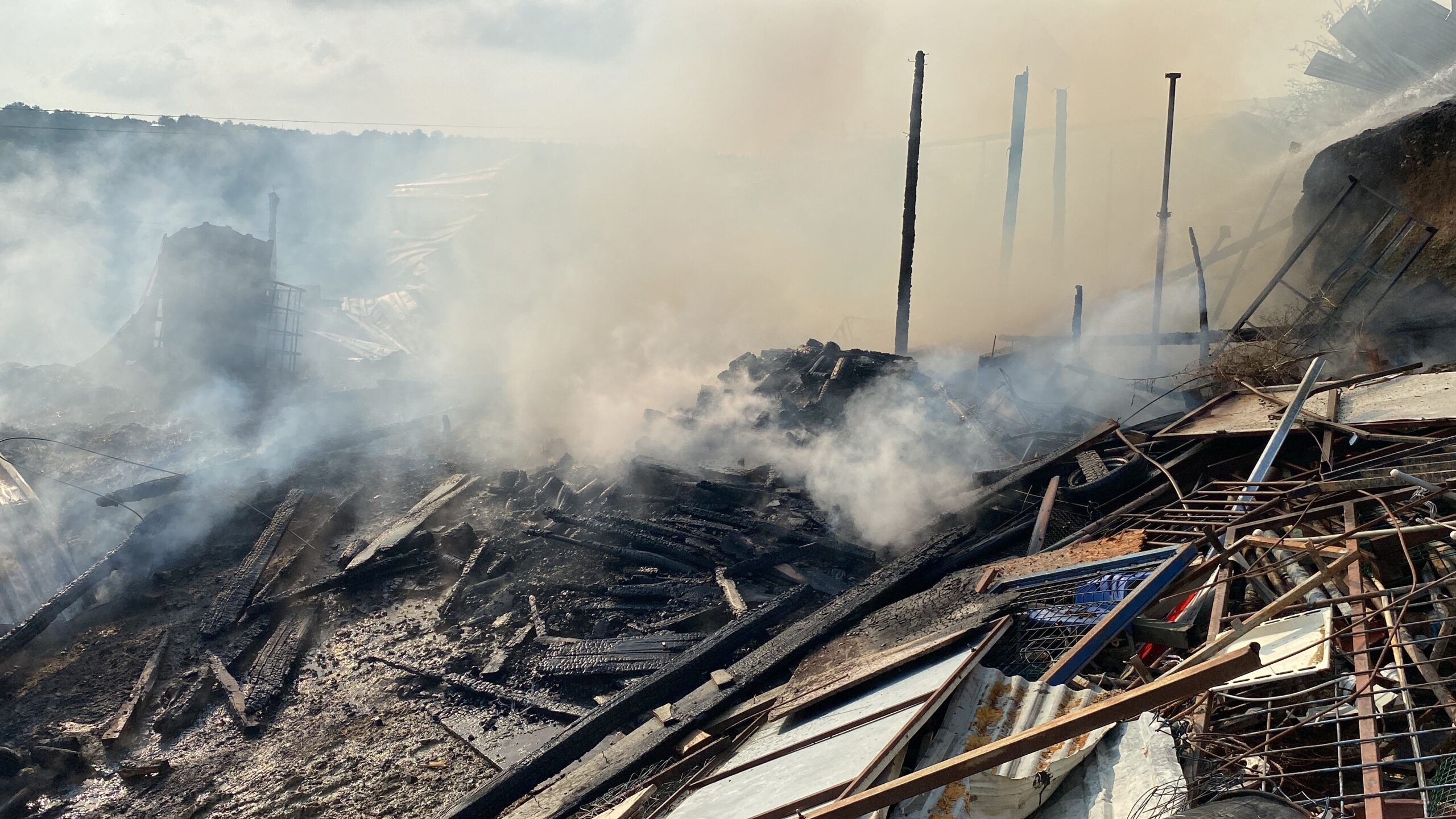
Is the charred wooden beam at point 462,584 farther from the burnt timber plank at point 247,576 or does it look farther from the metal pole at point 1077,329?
the metal pole at point 1077,329

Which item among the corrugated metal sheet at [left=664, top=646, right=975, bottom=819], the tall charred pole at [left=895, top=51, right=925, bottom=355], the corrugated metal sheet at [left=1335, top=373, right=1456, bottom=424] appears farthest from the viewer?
the tall charred pole at [left=895, top=51, right=925, bottom=355]

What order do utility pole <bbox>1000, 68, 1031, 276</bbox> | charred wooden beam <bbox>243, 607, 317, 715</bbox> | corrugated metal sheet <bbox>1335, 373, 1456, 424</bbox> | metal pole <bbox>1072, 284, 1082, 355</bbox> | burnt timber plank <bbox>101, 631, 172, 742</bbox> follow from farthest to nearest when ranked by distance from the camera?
utility pole <bbox>1000, 68, 1031, 276</bbox> < metal pole <bbox>1072, 284, 1082, 355</bbox> < charred wooden beam <bbox>243, 607, 317, 715</bbox> < burnt timber plank <bbox>101, 631, 172, 742</bbox> < corrugated metal sheet <bbox>1335, 373, 1456, 424</bbox>

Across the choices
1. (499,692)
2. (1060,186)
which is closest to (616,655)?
(499,692)

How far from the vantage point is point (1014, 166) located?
873 inches

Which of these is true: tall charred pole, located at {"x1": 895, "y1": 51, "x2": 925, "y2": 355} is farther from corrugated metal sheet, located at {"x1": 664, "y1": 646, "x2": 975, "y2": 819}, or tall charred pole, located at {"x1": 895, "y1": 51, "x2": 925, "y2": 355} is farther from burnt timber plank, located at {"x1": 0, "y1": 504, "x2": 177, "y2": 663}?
burnt timber plank, located at {"x1": 0, "y1": 504, "x2": 177, "y2": 663}

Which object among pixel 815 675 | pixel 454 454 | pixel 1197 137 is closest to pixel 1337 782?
pixel 815 675

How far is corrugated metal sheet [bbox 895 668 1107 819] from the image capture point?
12.2 ft

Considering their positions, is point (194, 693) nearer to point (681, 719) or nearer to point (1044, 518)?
point (681, 719)

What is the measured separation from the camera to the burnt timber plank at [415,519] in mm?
9492

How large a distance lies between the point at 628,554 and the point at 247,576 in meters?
4.27

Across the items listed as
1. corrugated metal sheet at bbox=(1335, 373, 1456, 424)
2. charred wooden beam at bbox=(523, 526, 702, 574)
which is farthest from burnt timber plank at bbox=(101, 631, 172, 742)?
corrugated metal sheet at bbox=(1335, 373, 1456, 424)

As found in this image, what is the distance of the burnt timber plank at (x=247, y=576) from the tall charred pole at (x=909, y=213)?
10.8 metres

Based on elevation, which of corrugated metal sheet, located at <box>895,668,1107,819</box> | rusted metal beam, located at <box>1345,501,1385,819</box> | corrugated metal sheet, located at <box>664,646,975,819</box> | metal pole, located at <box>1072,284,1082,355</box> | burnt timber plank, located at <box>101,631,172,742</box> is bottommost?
burnt timber plank, located at <box>101,631,172,742</box>

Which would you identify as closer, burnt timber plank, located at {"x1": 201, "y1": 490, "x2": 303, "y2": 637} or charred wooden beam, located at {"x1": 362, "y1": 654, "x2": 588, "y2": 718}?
charred wooden beam, located at {"x1": 362, "y1": 654, "x2": 588, "y2": 718}
